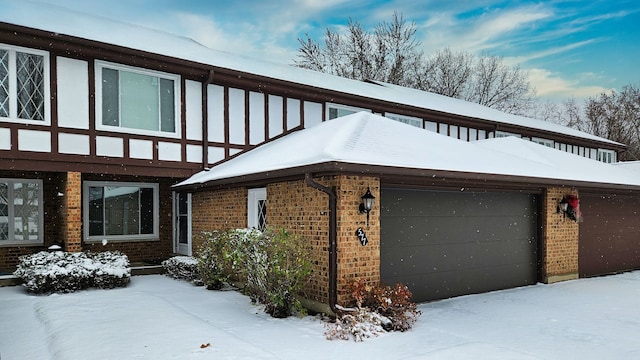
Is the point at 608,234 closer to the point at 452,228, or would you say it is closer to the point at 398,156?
the point at 452,228

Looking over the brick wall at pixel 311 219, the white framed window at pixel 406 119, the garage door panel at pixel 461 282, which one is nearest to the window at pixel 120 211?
the brick wall at pixel 311 219

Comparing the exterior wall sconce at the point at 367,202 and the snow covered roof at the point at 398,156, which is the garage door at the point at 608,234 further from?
the exterior wall sconce at the point at 367,202

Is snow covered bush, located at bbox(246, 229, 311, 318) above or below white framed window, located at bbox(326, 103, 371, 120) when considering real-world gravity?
below

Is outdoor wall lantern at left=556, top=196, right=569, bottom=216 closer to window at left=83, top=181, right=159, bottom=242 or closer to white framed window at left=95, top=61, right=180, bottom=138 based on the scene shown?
white framed window at left=95, top=61, right=180, bottom=138

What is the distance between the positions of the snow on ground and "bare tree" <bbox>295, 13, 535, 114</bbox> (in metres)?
21.9

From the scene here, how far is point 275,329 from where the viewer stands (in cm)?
635

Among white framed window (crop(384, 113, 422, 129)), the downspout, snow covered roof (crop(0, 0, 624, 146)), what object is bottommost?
the downspout

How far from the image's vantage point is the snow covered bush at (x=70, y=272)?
8.60 meters

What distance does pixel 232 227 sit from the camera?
9797 mm

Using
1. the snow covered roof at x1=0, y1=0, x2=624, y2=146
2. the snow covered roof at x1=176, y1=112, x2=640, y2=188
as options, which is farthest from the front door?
the snow covered roof at x1=0, y1=0, x2=624, y2=146

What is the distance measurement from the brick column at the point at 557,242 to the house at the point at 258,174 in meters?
0.04

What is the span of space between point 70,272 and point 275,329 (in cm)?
481

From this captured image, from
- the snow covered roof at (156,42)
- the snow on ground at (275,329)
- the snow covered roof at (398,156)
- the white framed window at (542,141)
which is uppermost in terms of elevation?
the snow covered roof at (156,42)

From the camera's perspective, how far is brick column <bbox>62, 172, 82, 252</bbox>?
970 cm
